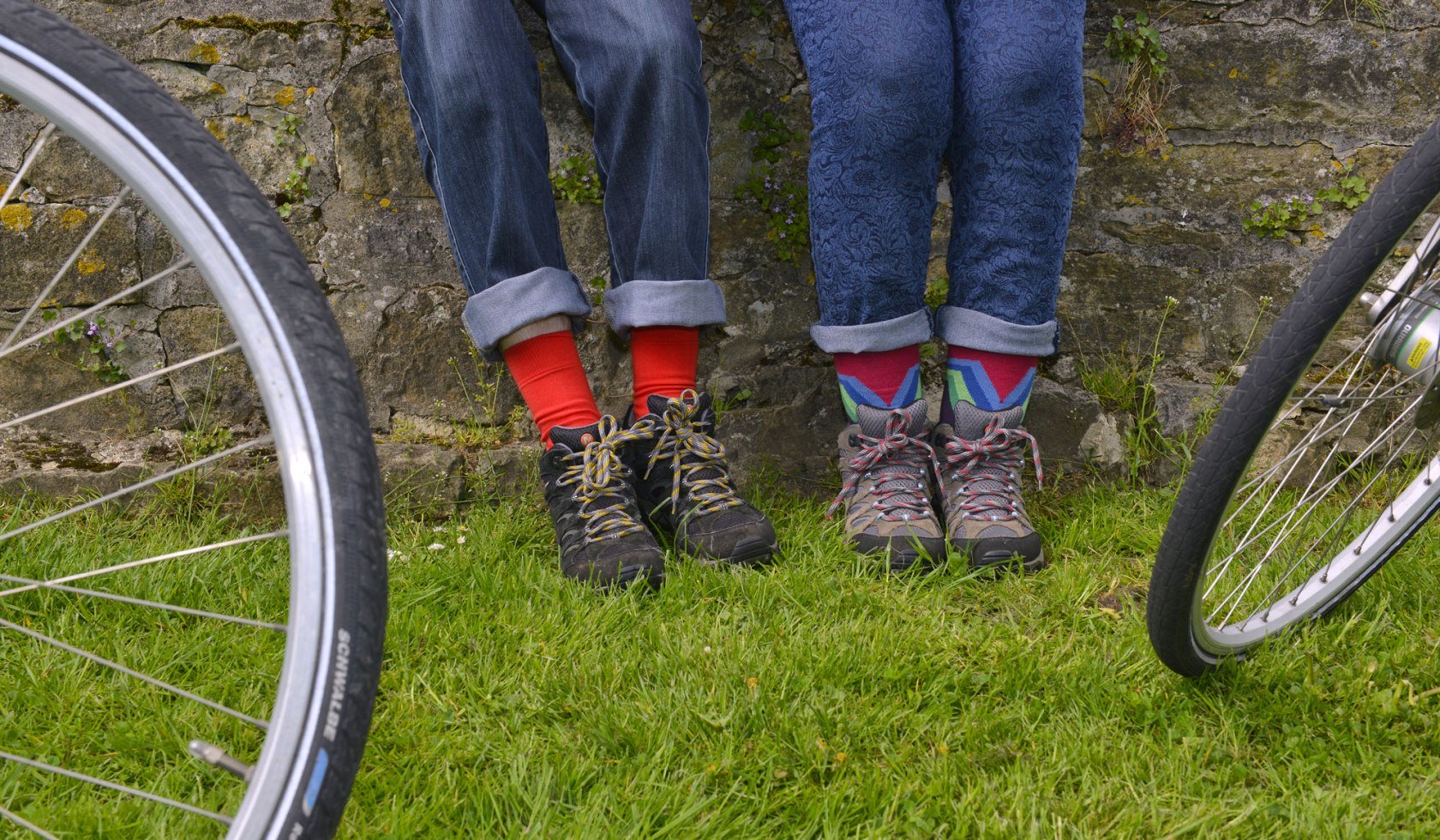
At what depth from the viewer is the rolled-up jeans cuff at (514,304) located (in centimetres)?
163

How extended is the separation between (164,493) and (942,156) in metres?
1.63

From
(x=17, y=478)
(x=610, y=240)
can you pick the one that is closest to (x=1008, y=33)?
(x=610, y=240)

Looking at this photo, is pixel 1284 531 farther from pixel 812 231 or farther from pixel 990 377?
pixel 812 231

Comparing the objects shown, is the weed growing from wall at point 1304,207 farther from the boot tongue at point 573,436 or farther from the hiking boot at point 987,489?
the boot tongue at point 573,436

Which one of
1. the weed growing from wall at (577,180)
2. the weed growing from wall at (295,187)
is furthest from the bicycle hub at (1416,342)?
the weed growing from wall at (295,187)

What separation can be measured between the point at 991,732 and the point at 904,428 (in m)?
0.65

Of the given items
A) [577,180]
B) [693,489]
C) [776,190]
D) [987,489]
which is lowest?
[987,489]

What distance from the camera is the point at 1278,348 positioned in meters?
1.00

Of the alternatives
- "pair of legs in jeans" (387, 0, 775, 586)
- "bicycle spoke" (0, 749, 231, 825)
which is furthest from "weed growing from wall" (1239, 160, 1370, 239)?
"bicycle spoke" (0, 749, 231, 825)

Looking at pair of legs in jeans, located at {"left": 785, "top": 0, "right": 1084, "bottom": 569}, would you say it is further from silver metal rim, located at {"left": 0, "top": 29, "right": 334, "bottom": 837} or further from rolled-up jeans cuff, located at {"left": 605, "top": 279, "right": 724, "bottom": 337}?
silver metal rim, located at {"left": 0, "top": 29, "right": 334, "bottom": 837}

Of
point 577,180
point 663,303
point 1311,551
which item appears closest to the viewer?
point 1311,551

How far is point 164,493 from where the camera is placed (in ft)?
6.27

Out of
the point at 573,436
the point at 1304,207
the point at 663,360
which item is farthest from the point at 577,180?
the point at 1304,207

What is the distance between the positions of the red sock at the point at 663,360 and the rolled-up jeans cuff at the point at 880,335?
258 millimetres
